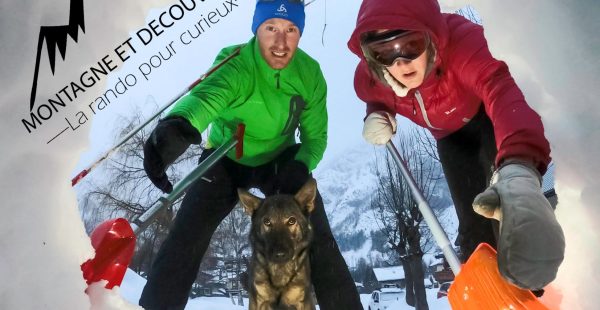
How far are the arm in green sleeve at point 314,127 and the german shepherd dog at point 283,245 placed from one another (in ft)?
0.54

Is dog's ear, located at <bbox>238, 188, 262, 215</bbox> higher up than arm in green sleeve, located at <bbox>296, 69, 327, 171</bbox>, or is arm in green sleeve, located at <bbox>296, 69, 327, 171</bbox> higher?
arm in green sleeve, located at <bbox>296, 69, 327, 171</bbox>

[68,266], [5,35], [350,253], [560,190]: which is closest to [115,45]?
[5,35]

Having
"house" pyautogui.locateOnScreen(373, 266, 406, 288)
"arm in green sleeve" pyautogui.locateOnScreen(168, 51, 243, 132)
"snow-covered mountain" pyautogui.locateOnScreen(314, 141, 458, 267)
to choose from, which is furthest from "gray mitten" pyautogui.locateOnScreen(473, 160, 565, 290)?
"house" pyautogui.locateOnScreen(373, 266, 406, 288)

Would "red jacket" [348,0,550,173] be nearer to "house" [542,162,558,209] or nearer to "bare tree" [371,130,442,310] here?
"house" [542,162,558,209]

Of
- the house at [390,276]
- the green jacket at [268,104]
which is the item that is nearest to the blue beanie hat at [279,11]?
the green jacket at [268,104]

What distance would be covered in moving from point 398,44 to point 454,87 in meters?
0.32

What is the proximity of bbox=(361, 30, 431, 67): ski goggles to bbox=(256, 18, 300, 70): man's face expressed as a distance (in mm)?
714

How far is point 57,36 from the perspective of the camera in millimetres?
1026

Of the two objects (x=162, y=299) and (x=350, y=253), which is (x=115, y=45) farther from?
(x=350, y=253)

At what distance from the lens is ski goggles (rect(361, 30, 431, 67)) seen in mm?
→ 1579

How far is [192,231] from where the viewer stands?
7.48 ft

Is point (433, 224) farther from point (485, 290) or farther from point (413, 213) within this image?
point (413, 213)

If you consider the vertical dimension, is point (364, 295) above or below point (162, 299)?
below

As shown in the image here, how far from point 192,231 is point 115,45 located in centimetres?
129
